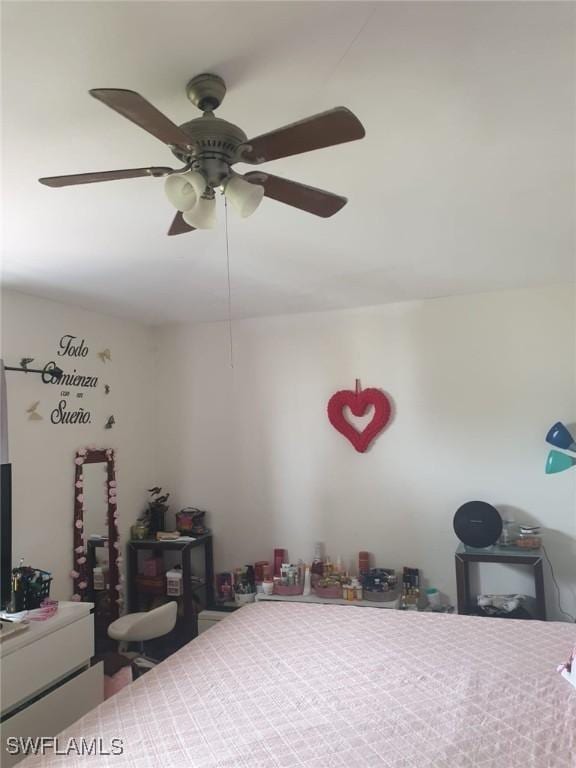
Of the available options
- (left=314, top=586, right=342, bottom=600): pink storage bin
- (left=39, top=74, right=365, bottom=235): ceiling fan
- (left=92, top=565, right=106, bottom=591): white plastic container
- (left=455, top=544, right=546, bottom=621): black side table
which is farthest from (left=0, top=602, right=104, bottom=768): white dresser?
(left=455, top=544, right=546, bottom=621): black side table

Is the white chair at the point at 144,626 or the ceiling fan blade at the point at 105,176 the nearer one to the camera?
the ceiling fan blade at the point at 105,176

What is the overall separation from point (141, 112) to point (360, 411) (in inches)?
114

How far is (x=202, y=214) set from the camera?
4.96 ft

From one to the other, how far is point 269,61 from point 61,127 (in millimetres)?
649

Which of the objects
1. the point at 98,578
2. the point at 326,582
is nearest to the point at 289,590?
the point at 326,582

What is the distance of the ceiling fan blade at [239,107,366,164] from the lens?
3.88 ft

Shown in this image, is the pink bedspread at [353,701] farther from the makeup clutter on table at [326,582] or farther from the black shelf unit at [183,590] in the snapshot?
the black shelf unit at [183,590]

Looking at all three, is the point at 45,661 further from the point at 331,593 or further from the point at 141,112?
the point at 141,112

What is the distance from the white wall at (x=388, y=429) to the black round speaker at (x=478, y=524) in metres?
0.19

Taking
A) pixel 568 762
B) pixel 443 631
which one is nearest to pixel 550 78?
pixel 568 762

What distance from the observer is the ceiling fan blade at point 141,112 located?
1068 millimetres

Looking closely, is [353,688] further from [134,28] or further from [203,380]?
[203,380]

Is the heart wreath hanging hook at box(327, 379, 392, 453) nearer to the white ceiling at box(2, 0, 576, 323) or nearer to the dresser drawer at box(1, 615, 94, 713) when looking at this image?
the white ceiling at box(2, 0, 576, 323)

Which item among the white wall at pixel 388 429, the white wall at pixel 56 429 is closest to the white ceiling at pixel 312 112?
the white wall at pixel 56 429
